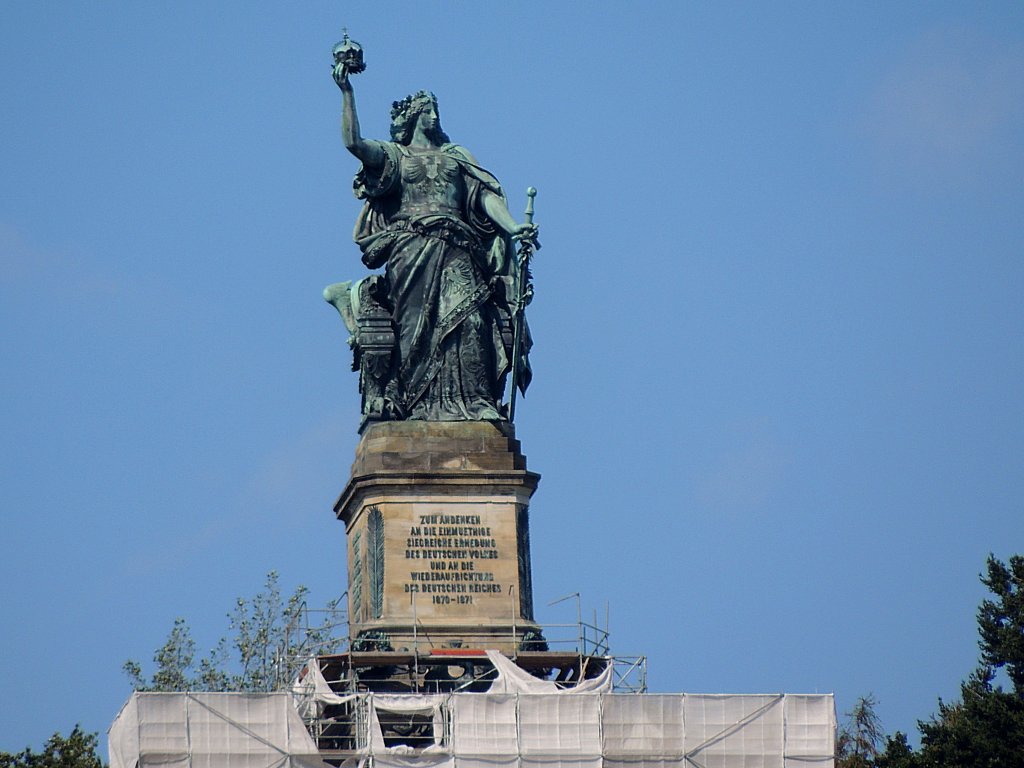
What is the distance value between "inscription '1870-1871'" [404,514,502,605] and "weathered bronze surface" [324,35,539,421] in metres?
2.51

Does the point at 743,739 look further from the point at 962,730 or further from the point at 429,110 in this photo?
the point at 429,110

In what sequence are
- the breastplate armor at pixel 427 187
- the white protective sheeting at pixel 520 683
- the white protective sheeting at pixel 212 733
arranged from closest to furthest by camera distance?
1. the white protective sheeting at pixel 212 733
2. the white protective sheeting at pixel 520 683
3. the breastplate armor at pixel 427 187

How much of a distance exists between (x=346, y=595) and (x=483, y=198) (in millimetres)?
9108

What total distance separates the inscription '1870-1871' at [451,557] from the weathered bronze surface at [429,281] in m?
2.51

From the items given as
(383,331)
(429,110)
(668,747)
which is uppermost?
(429,110)

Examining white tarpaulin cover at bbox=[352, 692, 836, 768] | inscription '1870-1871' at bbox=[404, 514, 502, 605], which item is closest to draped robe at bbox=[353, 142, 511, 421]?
inscription '1870-1871' at bbox=[404, 514, 502, 605]

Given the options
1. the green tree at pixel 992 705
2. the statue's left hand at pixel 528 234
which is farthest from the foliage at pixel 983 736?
the statue's left hand at pixel 528 234

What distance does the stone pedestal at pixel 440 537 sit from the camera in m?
63.8

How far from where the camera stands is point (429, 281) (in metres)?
66.6

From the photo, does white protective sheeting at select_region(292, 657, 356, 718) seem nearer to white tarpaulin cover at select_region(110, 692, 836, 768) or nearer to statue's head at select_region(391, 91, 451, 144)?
white tarpaulin cover at select_region(110, 692, 836, 768)

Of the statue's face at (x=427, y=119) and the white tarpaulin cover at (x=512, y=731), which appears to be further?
the statue's face at (x=427, y=119)

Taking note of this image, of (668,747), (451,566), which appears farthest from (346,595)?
(668,747)

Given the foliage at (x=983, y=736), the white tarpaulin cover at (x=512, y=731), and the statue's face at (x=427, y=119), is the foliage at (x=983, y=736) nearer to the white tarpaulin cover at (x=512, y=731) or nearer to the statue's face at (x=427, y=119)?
the white tarpaulin cover at (x=512, y=731)

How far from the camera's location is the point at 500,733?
205 feet
